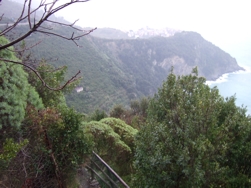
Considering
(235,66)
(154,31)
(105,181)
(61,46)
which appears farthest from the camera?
(154,31)

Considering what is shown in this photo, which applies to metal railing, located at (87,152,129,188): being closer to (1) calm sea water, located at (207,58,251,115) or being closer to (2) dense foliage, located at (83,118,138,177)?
(2) dense foliage, located at (83,118,138,177)

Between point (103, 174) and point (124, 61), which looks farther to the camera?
point (124, 61)

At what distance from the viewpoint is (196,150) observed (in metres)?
3.88

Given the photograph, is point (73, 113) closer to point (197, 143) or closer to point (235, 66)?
point (197, 143)

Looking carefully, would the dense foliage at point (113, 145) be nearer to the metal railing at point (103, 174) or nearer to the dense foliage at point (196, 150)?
the metal railing at point (103, 174)

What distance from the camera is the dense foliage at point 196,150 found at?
3.86m

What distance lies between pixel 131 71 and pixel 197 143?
235 feet

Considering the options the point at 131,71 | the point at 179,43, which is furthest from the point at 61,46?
the point at 179,43

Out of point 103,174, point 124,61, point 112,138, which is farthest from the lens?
point 124,61

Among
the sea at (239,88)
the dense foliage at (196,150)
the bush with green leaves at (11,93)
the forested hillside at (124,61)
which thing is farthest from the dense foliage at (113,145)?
the forested hillside at (124,61)

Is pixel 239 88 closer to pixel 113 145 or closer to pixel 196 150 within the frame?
pixel 113 145

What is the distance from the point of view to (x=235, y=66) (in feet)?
310

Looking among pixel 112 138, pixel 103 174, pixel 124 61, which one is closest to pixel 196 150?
pixel 103 174

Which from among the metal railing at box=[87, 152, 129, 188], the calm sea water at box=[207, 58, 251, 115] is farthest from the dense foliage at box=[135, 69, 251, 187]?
the calm sea water at box=[207, 58, 251, 115]
